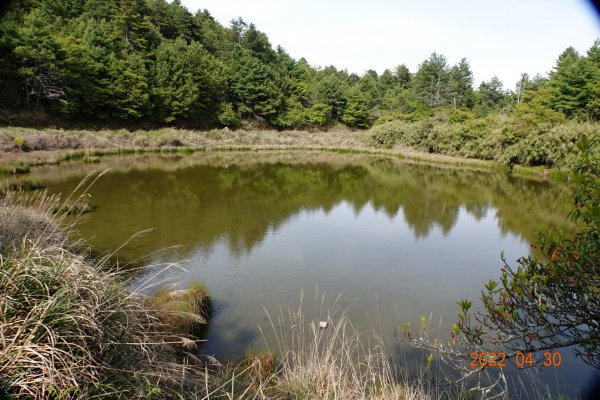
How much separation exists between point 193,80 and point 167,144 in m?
15.3

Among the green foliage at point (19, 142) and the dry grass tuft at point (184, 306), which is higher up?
the green foliage at point (19, 142)

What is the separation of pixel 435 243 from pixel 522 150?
20855mm

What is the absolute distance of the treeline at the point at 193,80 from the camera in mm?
33812

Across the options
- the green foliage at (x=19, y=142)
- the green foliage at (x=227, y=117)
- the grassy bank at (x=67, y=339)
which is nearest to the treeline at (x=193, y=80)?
the green foliage at (x=227, y=117)

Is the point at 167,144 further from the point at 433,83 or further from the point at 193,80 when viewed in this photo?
the point at 433,83

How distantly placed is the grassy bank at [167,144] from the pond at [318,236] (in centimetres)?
293

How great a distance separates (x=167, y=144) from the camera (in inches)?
1394

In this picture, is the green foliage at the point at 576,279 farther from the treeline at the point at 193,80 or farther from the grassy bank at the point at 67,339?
the treeline at the point at 193,80

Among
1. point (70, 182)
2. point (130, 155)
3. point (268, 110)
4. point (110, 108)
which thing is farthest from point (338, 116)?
point (70, 182)

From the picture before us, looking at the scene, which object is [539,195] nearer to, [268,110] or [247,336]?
[247,336]

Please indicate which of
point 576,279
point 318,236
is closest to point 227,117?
point 318,236

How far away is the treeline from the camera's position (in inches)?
1331

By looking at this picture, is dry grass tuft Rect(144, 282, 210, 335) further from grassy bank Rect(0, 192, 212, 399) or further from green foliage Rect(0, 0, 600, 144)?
green foliage Rect(0, 0, 600, 144)

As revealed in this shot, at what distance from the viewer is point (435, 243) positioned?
11906mm
